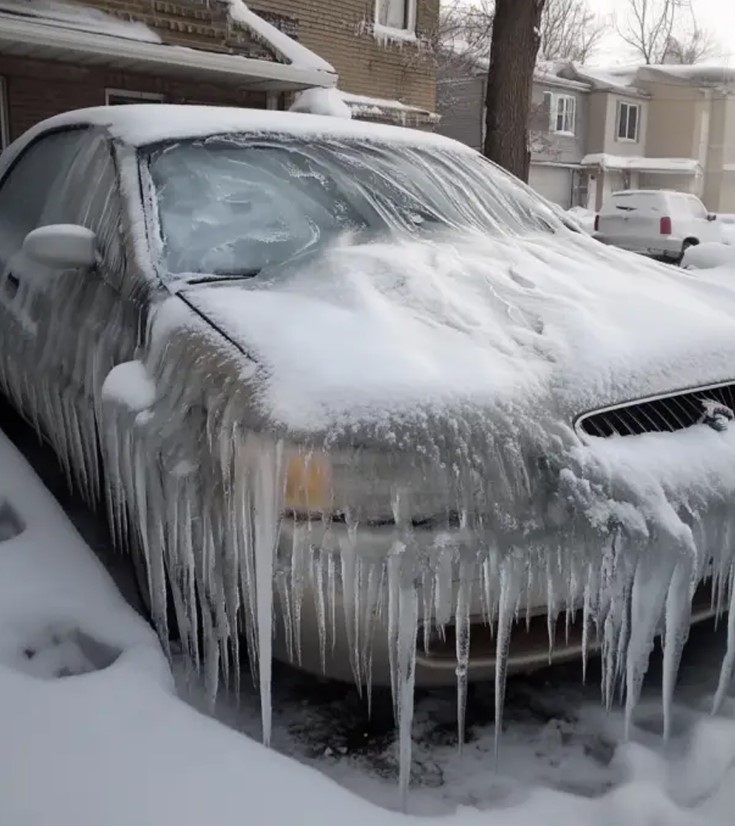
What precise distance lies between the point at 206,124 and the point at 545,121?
98.2 ft

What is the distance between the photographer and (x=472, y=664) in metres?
1.96

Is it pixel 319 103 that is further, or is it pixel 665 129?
pixel 665 129

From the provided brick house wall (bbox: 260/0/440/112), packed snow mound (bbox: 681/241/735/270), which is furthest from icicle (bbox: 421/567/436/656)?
brick house wall (bbox: 260/0/440/112)

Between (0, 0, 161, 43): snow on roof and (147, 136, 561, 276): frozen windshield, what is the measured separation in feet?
23.4

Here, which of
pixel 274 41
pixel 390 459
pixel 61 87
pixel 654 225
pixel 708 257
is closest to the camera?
pixel 390 459

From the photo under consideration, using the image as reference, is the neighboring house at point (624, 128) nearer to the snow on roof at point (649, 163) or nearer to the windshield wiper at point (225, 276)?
the snow on roof at point (649, 163)

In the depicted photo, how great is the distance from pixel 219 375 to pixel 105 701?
0.76 metres

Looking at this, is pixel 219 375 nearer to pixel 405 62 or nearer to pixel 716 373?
Result: pixel 716 373

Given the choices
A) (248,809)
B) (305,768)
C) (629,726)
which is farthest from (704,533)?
(248,809)

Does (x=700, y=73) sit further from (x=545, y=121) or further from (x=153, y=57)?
(x=153, y=57)

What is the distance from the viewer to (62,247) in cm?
278

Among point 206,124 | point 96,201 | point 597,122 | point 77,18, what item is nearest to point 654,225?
point 77,18

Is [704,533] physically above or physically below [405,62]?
below

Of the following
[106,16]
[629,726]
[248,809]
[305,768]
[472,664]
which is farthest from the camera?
[106,16]
